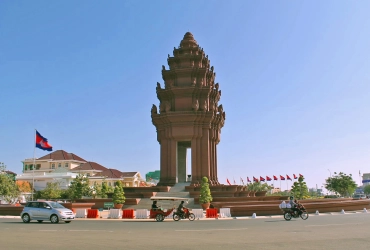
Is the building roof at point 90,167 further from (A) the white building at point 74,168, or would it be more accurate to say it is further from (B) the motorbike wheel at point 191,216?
(B) the motorbike wheel at point 191,216

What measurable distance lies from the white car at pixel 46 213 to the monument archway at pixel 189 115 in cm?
2118

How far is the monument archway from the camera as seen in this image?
46312 millimetres

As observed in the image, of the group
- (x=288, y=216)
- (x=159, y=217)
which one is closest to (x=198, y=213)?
(x=159, y=217)

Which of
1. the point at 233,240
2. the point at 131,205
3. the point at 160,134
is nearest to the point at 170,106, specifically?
the point at 160,134

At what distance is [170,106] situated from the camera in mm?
47656

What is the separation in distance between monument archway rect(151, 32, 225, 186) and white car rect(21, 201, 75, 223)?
69.5 feet

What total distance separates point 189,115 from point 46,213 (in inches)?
921

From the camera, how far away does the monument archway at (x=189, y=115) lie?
46312mm

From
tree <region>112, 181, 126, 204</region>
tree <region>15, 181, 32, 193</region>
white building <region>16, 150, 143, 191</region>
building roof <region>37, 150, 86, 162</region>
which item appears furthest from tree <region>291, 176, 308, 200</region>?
building roof <region>37, 150, 86, 162</region>

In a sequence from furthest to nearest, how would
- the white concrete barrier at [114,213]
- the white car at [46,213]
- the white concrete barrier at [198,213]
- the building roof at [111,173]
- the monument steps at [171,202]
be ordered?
the building roof at [111,173] → the monument steps at [171,202] → the white concrete barrier at [114,213] → the white concrete barrier at [198,213] → the white car at [46,213]

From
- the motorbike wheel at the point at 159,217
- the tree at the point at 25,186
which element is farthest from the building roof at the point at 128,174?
the motorbike wheel at the point at 159,217

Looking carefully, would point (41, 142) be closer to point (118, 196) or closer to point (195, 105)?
point (118, 196)

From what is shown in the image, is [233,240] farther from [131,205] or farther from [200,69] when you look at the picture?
[200,69]

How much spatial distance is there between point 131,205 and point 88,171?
53194 mm
